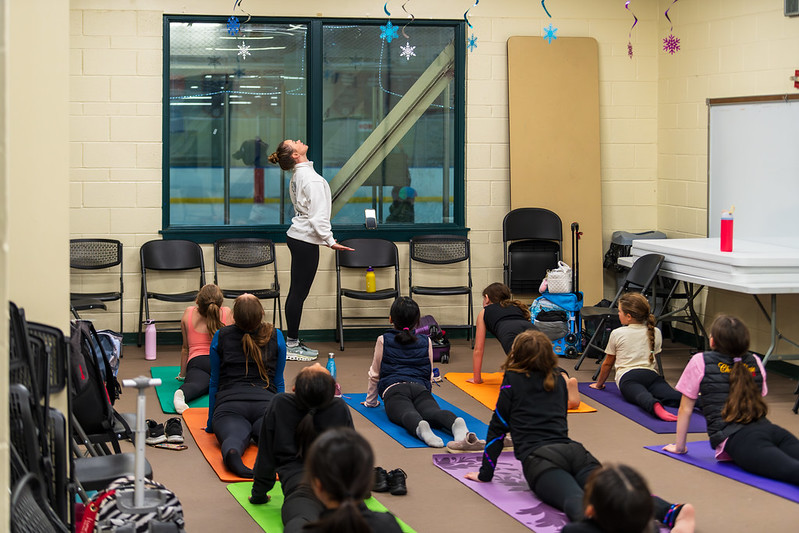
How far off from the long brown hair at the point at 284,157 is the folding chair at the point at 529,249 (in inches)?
76.0

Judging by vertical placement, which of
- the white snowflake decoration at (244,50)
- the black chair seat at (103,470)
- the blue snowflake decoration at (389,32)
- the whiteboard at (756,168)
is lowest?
the black chair seat at (103,470)

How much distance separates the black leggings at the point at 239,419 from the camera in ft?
16.9

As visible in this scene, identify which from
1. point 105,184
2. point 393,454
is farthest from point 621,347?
point 105,184

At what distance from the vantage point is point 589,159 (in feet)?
28.9

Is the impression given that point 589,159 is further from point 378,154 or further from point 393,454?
point 393,454

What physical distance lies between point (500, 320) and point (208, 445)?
226 centimetres

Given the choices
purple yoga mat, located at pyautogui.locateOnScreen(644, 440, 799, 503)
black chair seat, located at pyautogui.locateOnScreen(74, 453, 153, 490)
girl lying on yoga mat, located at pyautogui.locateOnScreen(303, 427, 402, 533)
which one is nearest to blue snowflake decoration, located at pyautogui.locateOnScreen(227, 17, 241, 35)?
purple yoga mat, located at pyautogui.locateOnScreen(644, 440, 799, 503)

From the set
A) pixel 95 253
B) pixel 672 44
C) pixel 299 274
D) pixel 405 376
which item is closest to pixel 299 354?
pixel 299 274

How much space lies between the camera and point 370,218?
862 cm

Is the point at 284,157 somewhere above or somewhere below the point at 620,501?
above

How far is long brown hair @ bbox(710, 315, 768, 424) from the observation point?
16.3ft

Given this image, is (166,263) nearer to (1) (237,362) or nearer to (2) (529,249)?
(2) (529,249)

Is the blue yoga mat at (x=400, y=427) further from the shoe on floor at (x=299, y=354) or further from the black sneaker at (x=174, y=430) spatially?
the shoe on floor at (x=299, y=354)

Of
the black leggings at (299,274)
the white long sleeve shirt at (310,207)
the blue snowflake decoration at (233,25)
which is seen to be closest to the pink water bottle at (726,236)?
the white long sleeve shirt at (310,207)
